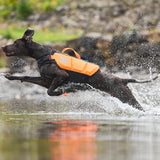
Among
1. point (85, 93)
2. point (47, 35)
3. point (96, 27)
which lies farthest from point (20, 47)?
point (96, 27)

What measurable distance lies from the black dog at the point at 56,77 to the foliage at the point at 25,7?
49.6 ft

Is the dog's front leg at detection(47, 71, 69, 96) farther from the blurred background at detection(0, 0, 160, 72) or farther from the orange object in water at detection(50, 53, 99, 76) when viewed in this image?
the blurred background at detection(0, 0, 160, 72)

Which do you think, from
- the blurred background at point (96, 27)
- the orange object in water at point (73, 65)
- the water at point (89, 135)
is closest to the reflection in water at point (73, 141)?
the water at point (89, 135)

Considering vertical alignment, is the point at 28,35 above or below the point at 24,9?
below

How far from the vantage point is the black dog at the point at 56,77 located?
8.35m

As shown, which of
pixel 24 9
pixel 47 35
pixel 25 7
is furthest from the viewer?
pixel 25 7

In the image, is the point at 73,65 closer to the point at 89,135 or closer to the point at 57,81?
the point at 57,81

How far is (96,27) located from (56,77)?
13392mm

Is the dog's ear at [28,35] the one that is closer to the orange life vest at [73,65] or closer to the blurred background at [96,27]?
the orange life vest at [73,65]

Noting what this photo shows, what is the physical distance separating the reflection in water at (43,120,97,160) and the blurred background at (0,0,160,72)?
A: 30.0 ft

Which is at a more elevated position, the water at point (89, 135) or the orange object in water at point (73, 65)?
the orange object in water at point (73, 65)

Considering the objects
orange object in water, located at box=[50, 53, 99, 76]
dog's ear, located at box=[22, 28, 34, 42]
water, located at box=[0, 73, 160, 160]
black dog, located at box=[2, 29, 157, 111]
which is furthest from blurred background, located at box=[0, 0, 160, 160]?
dog's ear, located at box=[22, 28, 34, 42]

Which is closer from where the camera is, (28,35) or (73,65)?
(73,65)

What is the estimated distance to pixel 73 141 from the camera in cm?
482
